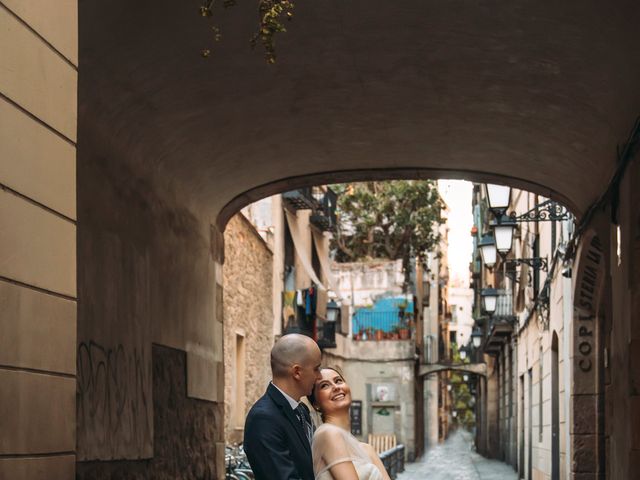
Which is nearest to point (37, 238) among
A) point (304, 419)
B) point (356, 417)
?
point (304, 419)

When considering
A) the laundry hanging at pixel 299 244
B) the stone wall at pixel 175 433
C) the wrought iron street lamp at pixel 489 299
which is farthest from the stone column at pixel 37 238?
the laundry hanging at pixel 299 244

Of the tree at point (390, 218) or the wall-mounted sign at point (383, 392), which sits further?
the wall-mounted sign at point (383, 392)

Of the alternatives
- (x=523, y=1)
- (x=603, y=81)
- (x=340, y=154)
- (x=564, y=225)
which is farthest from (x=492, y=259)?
(x=523, y=1)

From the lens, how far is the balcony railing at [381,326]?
45.3 meters

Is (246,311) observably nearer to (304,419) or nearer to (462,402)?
(304,419)

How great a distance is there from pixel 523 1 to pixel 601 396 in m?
7.91

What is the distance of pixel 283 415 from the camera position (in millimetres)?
4785

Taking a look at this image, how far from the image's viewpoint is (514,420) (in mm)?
33719

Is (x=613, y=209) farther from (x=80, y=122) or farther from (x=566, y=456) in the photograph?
(x=566, y=456)

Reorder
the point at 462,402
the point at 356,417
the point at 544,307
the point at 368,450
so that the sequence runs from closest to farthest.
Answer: the point at 368,450, the point at 544,307, the point at 356,417, the point at 462,402

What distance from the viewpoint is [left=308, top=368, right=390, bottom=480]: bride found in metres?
4.30

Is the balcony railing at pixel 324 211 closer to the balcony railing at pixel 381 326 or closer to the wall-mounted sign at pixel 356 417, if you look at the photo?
the wall-mounted sign at pixel 356 417

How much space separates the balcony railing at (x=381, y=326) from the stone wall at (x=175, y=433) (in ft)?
107

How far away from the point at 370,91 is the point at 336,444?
598 centimetres
